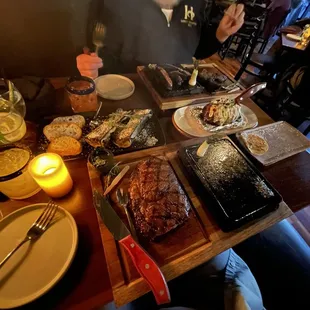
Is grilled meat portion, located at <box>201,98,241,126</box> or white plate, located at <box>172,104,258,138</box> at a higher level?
grilled meat portion, located at <box>201,98,241,126</box>

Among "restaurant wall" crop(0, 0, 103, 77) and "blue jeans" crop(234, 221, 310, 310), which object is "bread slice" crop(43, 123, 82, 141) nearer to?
"restaurant wall" crop(0, 0, 103, 77)

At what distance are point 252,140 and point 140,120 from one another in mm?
628

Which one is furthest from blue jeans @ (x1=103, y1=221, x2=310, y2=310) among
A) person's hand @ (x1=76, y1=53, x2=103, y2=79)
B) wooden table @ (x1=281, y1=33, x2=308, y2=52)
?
wooden table @ (x1=281, y1=33, x2=308, y2=52)

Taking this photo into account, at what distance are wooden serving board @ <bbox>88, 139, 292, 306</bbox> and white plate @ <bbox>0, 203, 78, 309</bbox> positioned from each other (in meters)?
0.12

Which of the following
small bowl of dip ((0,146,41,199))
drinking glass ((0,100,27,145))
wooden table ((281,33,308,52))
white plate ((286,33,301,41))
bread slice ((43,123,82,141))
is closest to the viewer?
small bowl of dip ((0,146,41,199))

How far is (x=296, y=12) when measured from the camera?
598cm

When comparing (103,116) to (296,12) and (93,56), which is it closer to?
(93,56)

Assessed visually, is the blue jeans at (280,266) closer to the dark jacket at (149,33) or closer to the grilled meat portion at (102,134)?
the grilled meat portion at (102,134)

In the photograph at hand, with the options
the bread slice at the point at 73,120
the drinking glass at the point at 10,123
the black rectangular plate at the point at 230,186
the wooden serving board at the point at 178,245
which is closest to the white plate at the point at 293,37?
the black rectangular plate at the point at 230,186

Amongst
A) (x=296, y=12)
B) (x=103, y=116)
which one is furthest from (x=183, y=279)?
(x=296, y=12)

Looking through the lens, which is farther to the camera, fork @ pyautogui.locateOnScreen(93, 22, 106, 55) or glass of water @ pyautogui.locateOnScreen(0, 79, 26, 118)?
fork @ pyautogui.locateOnScreen(93, 22, 106, 55)

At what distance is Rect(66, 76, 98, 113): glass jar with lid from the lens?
999 millimetres

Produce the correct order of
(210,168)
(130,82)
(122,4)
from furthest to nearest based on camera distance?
1. (122,4)
2. (130,82)
3. (210,168)

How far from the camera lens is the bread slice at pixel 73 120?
98cm
